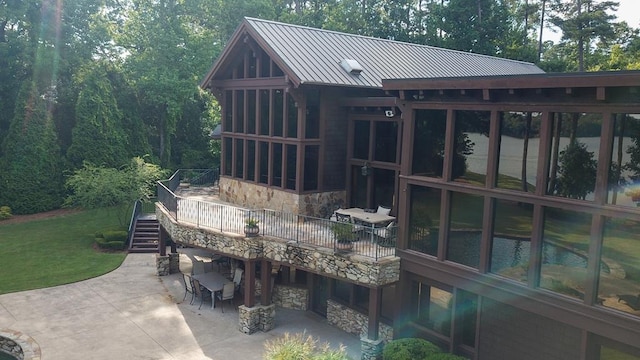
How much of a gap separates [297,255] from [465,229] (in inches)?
213

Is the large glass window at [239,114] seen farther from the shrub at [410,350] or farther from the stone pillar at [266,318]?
the shrub at [410,350]

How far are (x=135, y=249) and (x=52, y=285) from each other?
5287 millimetres

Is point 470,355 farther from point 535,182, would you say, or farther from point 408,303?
point 535,182

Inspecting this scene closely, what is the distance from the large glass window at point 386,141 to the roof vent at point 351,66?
2416mm

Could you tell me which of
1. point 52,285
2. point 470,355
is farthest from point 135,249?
point 470,355

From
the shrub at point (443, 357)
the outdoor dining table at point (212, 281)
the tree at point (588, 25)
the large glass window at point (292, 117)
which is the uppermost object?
the tree at point (588, 25)

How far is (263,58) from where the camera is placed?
20.4m

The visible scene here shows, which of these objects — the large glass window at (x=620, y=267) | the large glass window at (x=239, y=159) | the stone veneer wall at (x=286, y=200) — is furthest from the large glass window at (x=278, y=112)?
the large glass window at (x=620, y=267)

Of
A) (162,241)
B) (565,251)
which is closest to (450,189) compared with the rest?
(565,251)

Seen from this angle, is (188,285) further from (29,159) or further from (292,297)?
(29,159)

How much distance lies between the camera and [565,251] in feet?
37.9

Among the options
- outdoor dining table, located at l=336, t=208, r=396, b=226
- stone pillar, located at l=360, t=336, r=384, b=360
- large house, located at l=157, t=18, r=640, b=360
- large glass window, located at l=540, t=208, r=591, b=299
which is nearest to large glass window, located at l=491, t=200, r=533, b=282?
large house, located at l=157, t=18, r=640, b=360

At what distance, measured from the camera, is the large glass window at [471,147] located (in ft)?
42.8

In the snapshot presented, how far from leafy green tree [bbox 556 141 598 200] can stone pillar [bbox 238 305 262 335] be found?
408 inches
